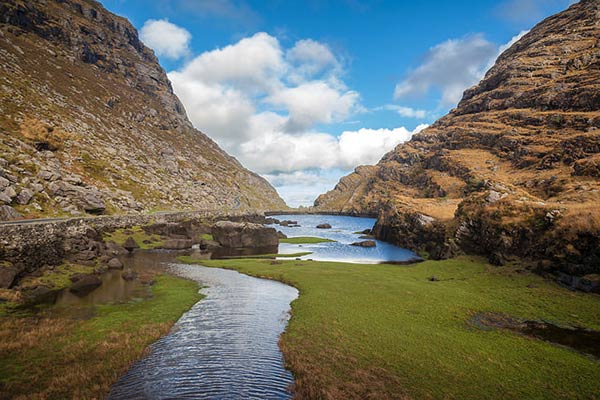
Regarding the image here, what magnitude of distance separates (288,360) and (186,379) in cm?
632

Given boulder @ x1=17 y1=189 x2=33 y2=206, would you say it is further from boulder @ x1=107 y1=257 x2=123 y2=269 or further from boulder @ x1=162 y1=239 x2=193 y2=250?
boulder @ x1=107 y1=257 x2=123 y2=269

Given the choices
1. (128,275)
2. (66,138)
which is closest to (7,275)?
(128,275)

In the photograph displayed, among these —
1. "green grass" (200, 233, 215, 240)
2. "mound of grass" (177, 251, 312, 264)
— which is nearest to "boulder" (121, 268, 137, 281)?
"mound of grass" (177, 251, 312, 264)

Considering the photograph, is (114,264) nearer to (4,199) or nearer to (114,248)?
(114,248)

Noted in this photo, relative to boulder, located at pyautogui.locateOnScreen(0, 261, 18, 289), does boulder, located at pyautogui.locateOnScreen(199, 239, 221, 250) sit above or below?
below

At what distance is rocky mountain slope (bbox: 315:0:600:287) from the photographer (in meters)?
40.6

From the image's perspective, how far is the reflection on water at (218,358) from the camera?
16.7 meters

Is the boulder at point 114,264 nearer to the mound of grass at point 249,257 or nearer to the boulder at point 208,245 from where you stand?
the mound of grass at point 249,257

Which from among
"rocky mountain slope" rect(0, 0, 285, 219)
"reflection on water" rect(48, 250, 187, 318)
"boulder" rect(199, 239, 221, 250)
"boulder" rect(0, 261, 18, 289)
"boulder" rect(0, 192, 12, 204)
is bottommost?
"reflection on water" rect(48, 250, 187, 318)

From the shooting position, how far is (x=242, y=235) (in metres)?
87.6

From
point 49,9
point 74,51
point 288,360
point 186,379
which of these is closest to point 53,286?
point 186,379

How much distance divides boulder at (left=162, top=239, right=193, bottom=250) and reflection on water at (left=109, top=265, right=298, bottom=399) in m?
41.5

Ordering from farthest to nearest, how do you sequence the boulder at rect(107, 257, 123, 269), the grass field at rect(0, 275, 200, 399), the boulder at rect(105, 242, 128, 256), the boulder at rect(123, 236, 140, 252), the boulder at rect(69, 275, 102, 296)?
the boulder at rect(123, 236, 140, 252) → the boulder at rect(105, 242, 128, 256) → the boulder at rect(107, 257, 123, 269) → the boulder at rect(69, 275, 102, 296) → the grass field at rect(0, 275, 200, 399)

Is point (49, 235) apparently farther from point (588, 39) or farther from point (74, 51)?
point (588, 39)
